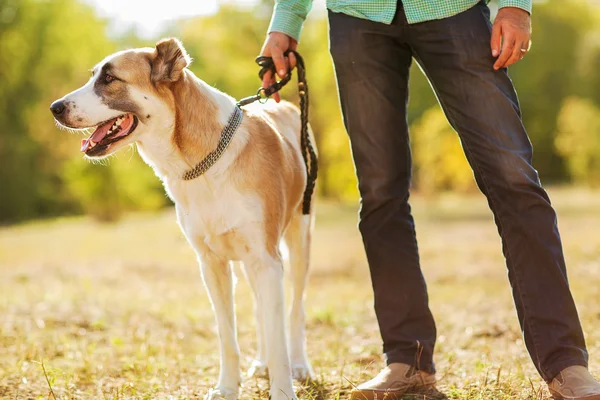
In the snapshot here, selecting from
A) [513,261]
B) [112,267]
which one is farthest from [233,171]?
[112,267]

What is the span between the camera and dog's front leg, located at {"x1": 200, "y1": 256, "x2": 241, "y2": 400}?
3342mm

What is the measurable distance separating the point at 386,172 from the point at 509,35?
752mm

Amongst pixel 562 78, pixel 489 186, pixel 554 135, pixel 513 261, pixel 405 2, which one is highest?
pixel 405 2

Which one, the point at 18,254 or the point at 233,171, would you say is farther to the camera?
the point at 18,254

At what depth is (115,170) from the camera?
2330cm

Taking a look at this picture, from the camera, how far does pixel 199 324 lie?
5.62m

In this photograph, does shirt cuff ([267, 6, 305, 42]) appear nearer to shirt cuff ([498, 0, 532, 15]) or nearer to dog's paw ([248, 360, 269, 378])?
shirt cuff ([498, 0, 532, 15])

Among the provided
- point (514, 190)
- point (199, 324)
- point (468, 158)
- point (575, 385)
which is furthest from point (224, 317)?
point (199, 324)

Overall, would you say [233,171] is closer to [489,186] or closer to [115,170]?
[489,186]

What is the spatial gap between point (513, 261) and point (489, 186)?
30 cm

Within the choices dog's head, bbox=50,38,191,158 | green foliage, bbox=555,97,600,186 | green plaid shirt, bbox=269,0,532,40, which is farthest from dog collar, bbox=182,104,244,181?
green foliage, bbox=555,97,600,186

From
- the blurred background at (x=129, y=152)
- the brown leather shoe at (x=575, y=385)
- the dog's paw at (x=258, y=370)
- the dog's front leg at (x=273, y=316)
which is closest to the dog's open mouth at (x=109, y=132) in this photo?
the dog's front leg at (x=273, y=316)

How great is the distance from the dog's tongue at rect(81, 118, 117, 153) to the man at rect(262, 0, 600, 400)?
794mm

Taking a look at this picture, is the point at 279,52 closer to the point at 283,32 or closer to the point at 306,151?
the point at 283,32
